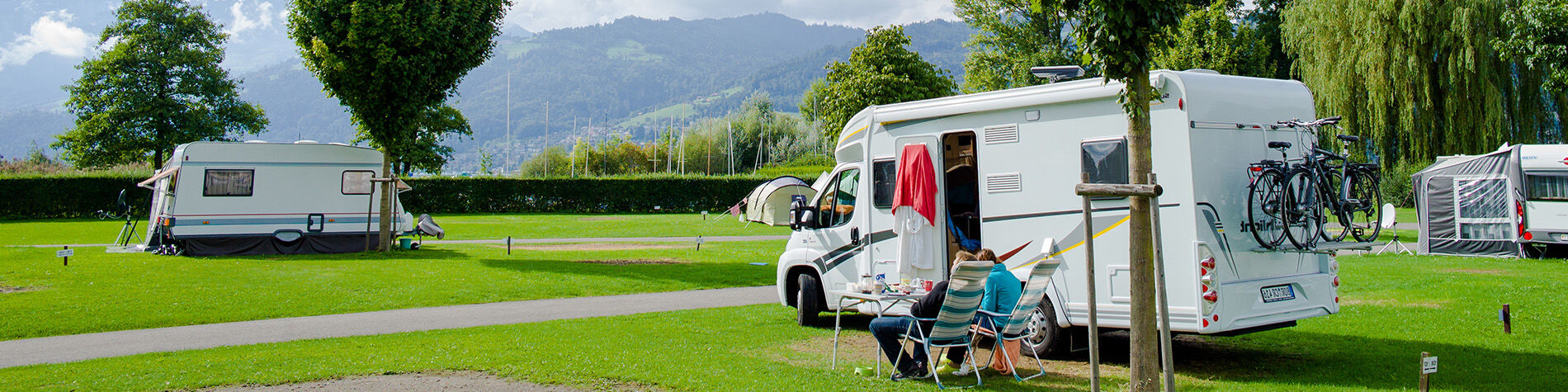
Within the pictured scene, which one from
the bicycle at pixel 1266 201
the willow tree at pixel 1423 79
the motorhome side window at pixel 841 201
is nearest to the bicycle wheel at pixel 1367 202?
the bicycle at pixel 1266 201

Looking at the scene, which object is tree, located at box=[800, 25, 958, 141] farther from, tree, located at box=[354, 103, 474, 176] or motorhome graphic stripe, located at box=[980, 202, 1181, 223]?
tree, located at box=[354, 103, 474, 176]

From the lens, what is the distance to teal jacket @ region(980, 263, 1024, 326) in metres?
7.05

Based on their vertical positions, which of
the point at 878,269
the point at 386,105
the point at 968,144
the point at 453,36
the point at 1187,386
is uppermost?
the point at 453,36

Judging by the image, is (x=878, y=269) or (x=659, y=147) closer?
(x=878, y=269)

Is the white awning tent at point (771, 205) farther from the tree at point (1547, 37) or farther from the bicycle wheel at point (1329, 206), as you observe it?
the bicycle wheel at point (1329, 206)

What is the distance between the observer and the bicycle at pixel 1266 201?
718cm

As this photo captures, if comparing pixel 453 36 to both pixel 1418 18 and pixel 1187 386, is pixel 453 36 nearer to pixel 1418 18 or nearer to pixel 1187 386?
pixel 1187 386

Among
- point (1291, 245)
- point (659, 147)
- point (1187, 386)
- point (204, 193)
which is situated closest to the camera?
point (1187, 386)

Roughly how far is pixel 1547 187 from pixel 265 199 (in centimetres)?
2535

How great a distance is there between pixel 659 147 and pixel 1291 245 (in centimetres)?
8868

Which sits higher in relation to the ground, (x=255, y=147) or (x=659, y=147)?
(x=659, y=147)

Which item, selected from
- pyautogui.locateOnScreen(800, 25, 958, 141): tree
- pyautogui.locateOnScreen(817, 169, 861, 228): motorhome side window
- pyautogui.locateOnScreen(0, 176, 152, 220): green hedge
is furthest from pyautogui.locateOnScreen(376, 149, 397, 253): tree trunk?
pyautogui.locateOnScreen(0, 176, 152, 220): green hedge

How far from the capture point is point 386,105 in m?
Answer: 21.0

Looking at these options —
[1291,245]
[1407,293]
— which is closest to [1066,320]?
[1291,245]
